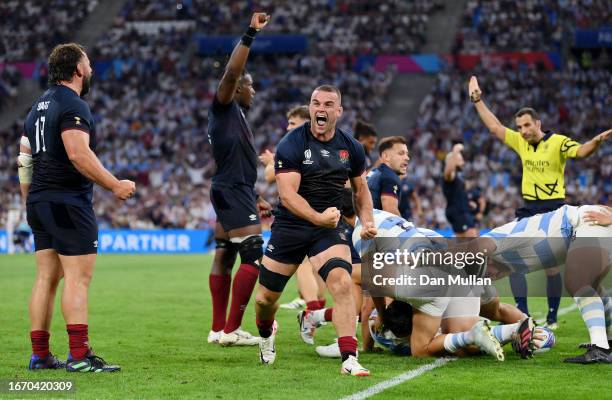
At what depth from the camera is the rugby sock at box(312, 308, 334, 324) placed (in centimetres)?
968

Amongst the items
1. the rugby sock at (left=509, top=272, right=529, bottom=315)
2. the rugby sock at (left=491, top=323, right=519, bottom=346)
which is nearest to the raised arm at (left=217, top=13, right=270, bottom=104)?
the rugby sock at (left=491, top=323, right=519, bottom=346)

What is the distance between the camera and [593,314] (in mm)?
8688

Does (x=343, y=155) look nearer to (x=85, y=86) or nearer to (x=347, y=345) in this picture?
(x=347, y=345)

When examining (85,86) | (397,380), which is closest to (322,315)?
(397,380)

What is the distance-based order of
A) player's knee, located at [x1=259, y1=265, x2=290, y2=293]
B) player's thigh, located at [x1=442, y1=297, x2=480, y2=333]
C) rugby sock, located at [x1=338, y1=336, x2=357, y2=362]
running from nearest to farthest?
rugby sock, located at [x1=338, y1=336, x2=357, y2=362] < player's knee, located at [x1=259, y1=265, x2=290, y2=293] < player's thigh, located at [x1=442, y1=297, x2=480, y2=333]

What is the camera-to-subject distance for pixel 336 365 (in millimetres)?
8414

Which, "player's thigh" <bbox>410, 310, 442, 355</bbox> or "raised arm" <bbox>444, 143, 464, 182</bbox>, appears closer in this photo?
"player's thigh" <bbox>410, 310, 442, 355</bbox>

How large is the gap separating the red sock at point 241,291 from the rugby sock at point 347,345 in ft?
7.54

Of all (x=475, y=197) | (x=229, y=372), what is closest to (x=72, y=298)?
(x=229, y=372)

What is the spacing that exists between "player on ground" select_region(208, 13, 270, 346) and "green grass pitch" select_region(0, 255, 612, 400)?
1.14 feet

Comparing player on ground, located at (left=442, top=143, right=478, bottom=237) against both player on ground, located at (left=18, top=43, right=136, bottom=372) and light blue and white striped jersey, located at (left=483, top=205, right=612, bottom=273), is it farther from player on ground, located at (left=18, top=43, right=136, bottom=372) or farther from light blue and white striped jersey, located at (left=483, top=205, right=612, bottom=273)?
player on ground, located at (left=18, top=43, right=136, bottom=372)

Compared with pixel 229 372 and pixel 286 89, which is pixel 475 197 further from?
pixel 286 89

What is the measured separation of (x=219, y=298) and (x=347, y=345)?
298 centimetres

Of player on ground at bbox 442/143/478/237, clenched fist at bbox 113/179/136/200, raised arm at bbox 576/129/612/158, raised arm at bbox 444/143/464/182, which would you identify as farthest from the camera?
player on ground at bbox 442/143/478/237
